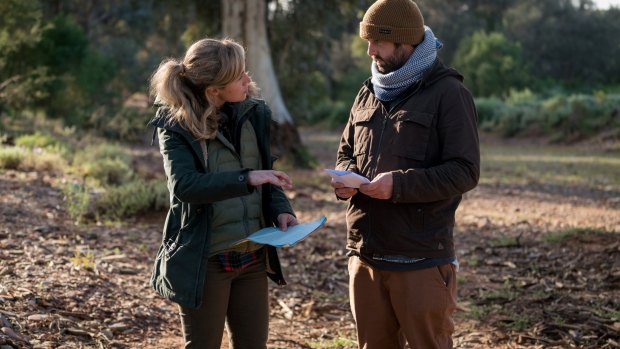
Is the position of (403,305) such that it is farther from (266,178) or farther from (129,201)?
(129,201)

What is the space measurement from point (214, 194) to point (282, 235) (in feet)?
1.12

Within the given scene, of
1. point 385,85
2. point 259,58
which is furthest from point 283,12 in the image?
point 385,85

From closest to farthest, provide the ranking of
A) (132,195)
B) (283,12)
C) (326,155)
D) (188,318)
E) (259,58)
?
1. (188,318)
2. (132,195)
3. (259,58)
4. (283,12)
5. (326,155)

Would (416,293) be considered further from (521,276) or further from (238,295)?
(521,276)

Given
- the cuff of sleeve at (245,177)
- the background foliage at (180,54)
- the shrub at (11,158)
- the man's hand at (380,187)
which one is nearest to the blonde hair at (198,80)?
the cuff of sleeve at (245,177)

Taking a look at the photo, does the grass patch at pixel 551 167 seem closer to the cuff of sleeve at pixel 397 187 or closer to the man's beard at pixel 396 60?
the man's beard at pixel 396 60

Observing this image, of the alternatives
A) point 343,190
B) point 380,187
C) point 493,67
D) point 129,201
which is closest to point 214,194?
point 343,190

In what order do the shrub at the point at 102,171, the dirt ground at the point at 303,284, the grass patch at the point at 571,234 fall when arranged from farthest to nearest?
the shrub at the point at 102,171, the grass patch at the point at 571,234, the dirt ground at the point at 303,284

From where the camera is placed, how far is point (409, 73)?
11.5ft

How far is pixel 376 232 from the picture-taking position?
11.7 ft

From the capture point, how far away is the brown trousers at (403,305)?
3.49 metres

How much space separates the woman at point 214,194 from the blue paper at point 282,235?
7 cm

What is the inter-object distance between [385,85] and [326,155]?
17458 millimetres

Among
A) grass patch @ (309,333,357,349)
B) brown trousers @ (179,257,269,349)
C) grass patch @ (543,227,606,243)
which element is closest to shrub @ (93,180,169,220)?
grass patch @ (309,333,357,349)
